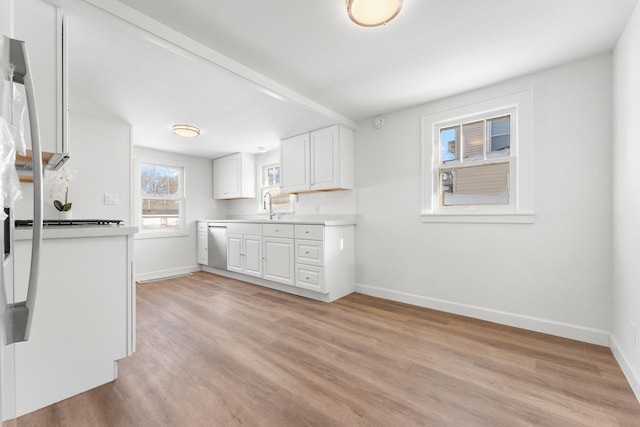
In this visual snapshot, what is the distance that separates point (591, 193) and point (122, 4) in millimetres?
3590

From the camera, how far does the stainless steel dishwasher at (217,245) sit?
4496mm

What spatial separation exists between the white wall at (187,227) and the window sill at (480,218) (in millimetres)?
4082

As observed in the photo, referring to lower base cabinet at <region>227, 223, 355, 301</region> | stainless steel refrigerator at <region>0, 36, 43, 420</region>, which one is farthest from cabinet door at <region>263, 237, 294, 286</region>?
stainless steel refrigerator at <region>0, 36, 43, 420</region>

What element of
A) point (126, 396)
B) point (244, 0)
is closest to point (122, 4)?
point (244, 0)

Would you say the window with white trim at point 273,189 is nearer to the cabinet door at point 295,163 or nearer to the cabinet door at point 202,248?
the cabinet door at point 295,163

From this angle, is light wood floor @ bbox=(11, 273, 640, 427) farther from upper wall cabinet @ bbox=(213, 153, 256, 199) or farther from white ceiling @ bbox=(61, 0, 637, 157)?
upper wall cabinet @ bbox=(213, 153, 256, 199)

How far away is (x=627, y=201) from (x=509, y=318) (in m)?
1.32

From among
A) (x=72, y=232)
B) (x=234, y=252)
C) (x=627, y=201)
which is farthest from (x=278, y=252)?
(x=627, y=201)

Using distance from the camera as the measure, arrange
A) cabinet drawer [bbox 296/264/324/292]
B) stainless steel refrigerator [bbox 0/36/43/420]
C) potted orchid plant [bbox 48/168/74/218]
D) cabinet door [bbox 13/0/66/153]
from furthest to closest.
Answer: cabinet drawer [bbox 296/264/324/292] < potted orchid plant [bbox 48/168/74/218] < cabinet door [bbox 13/0/66/153] < stainless steel refrigerator [bbox 0/36/43/420]

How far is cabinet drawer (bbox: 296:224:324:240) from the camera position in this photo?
3.21 metres

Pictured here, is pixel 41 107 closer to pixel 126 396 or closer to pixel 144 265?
pixel 126 396

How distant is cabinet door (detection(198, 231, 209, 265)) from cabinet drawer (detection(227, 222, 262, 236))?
0.80m

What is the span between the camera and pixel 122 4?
164cm

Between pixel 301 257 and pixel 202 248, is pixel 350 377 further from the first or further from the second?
pixel 202 248
